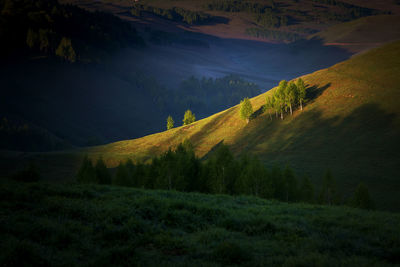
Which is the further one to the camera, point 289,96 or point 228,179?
point 289,96

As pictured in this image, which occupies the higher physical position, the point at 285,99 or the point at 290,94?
the point at 290,94

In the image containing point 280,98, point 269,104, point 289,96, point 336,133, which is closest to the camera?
point 336,133

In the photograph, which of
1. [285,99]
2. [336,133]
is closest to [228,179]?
[336,133]

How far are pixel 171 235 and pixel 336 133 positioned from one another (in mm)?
82726

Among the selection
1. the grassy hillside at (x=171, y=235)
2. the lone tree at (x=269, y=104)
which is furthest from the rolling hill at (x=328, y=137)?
the grassy hillside at (x=171, y=235)

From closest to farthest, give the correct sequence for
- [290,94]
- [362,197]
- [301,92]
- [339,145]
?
[362,197], [339,145], [290,94], [301,92]

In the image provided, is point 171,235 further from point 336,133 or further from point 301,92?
point 301,92

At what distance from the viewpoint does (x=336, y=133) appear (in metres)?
81.5

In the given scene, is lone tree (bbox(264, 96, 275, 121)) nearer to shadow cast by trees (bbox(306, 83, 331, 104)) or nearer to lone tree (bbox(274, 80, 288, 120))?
lone tree (bbox(274, 80, 288, 120))

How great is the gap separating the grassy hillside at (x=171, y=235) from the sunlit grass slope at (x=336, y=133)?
4591cm

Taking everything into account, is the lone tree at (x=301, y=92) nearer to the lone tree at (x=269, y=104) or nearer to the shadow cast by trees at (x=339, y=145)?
the shadow cast by trees at (x=339, y=145)

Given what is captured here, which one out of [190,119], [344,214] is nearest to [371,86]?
[190,119]

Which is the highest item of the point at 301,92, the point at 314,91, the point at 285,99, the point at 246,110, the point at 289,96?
the point at 314,91

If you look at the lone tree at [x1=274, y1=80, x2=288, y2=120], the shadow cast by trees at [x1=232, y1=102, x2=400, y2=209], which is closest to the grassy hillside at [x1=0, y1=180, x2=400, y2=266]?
the shadow cast by trees at [x1=232, y1=102, x2=400, y2=209]
